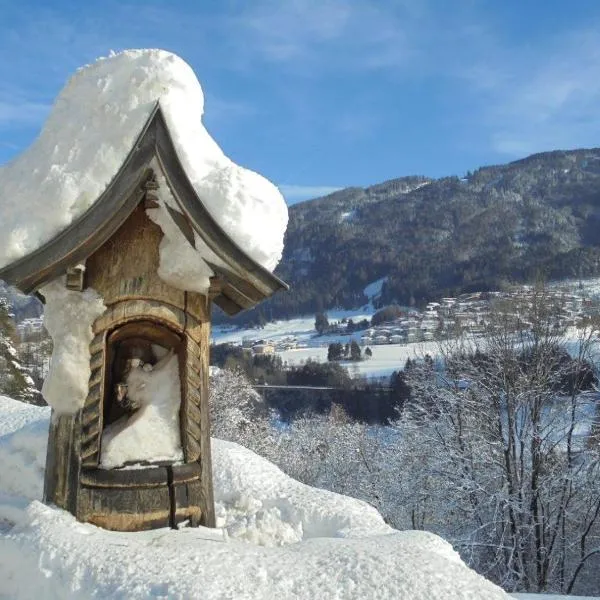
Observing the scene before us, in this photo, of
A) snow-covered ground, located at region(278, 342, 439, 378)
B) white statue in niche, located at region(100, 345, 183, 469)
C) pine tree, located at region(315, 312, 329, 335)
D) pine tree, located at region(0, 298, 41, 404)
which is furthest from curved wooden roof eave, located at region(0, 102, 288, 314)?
pine tree, located at region(315, 312, 329, 335)

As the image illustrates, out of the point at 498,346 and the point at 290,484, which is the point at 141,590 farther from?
the point at 498,346

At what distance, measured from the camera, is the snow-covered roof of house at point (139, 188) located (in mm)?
3699

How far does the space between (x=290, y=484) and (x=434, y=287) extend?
150m

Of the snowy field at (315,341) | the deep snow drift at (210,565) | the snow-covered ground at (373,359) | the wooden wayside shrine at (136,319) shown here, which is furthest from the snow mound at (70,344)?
the snow-covered ground at (373,359)

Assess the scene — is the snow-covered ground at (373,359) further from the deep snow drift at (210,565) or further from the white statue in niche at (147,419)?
the deep snow drift at (210,565)

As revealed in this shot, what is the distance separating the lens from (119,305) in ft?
13.3

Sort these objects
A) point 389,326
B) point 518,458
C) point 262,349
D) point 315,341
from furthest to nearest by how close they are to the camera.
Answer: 1. point 315,341
2. point 389,326
3. point 262,349
4. point 518,458

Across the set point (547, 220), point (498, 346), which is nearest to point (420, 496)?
point (498, 346)

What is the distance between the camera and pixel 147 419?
4.21m

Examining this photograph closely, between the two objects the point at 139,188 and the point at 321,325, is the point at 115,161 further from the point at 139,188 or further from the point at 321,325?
the point at 321,325

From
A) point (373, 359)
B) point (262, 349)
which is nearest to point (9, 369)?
point (373, 359)

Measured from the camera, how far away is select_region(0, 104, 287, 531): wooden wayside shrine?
12.4ft

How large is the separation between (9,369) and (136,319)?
22.2 m

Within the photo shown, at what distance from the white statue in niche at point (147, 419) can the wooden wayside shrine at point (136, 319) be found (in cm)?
4
